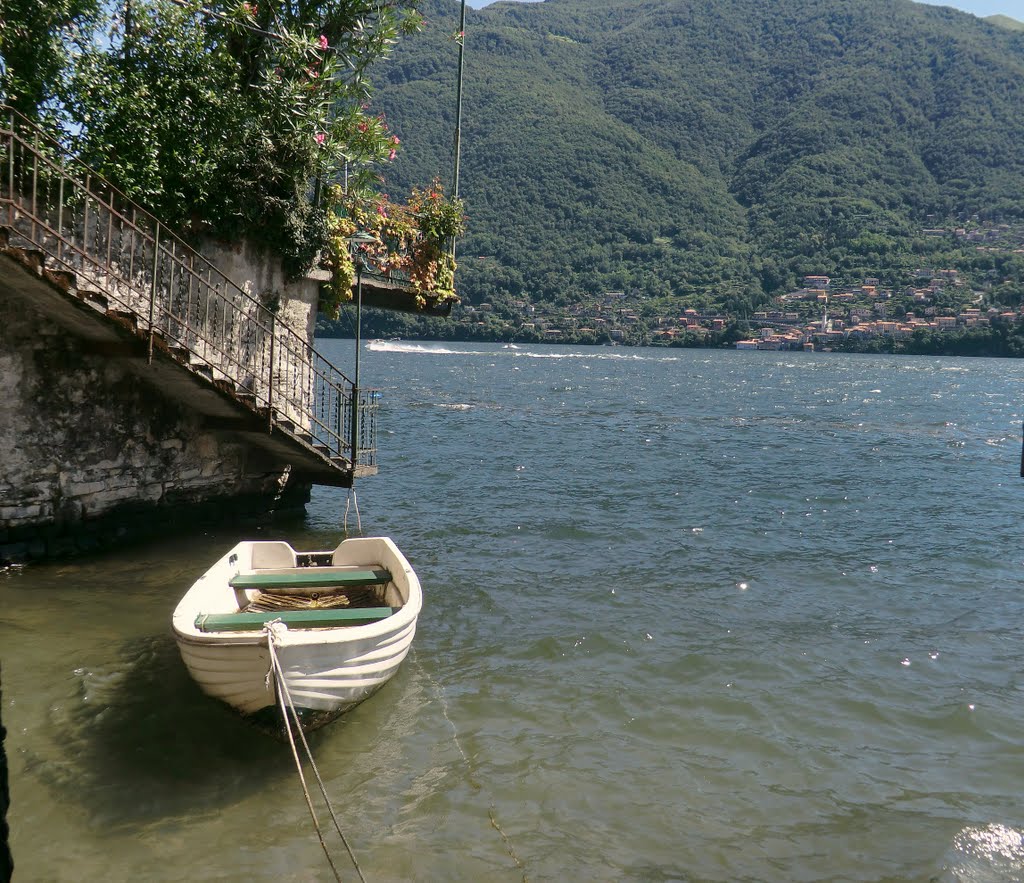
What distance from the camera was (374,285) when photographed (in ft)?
49.8

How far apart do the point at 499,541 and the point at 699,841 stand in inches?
350

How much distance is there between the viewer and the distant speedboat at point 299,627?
265 inches

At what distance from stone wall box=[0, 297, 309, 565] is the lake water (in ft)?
1.58

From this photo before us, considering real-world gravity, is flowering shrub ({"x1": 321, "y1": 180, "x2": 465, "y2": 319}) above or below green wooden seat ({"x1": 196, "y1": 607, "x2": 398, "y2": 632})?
above

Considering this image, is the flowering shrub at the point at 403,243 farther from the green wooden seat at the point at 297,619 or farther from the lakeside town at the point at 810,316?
the lakeside town at the point at 810,316

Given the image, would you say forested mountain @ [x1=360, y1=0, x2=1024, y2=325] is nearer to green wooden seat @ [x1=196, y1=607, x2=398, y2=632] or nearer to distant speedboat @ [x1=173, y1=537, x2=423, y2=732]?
distant speedboat @ [x1=173, y1=537, x2=423, y2=732]

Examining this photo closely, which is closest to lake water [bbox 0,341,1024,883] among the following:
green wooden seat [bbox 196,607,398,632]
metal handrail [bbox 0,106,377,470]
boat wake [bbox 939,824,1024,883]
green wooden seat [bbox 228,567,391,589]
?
boat wake [bbox 939,824,1024,883]

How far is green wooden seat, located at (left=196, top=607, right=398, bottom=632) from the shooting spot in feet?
25.0

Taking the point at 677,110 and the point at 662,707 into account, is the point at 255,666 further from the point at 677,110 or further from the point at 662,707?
the point at 677,110

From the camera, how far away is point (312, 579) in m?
9.27

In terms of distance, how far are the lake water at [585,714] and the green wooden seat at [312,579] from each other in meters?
0.99

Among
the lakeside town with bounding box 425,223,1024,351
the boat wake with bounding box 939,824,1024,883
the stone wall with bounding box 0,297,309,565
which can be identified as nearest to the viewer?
the boat wake with bounding box 939,824,1024,883

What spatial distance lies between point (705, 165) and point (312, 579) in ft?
589

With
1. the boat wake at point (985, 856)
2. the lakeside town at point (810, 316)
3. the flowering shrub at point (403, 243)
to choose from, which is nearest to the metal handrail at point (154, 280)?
the flowering shrub at point (403, 243)
